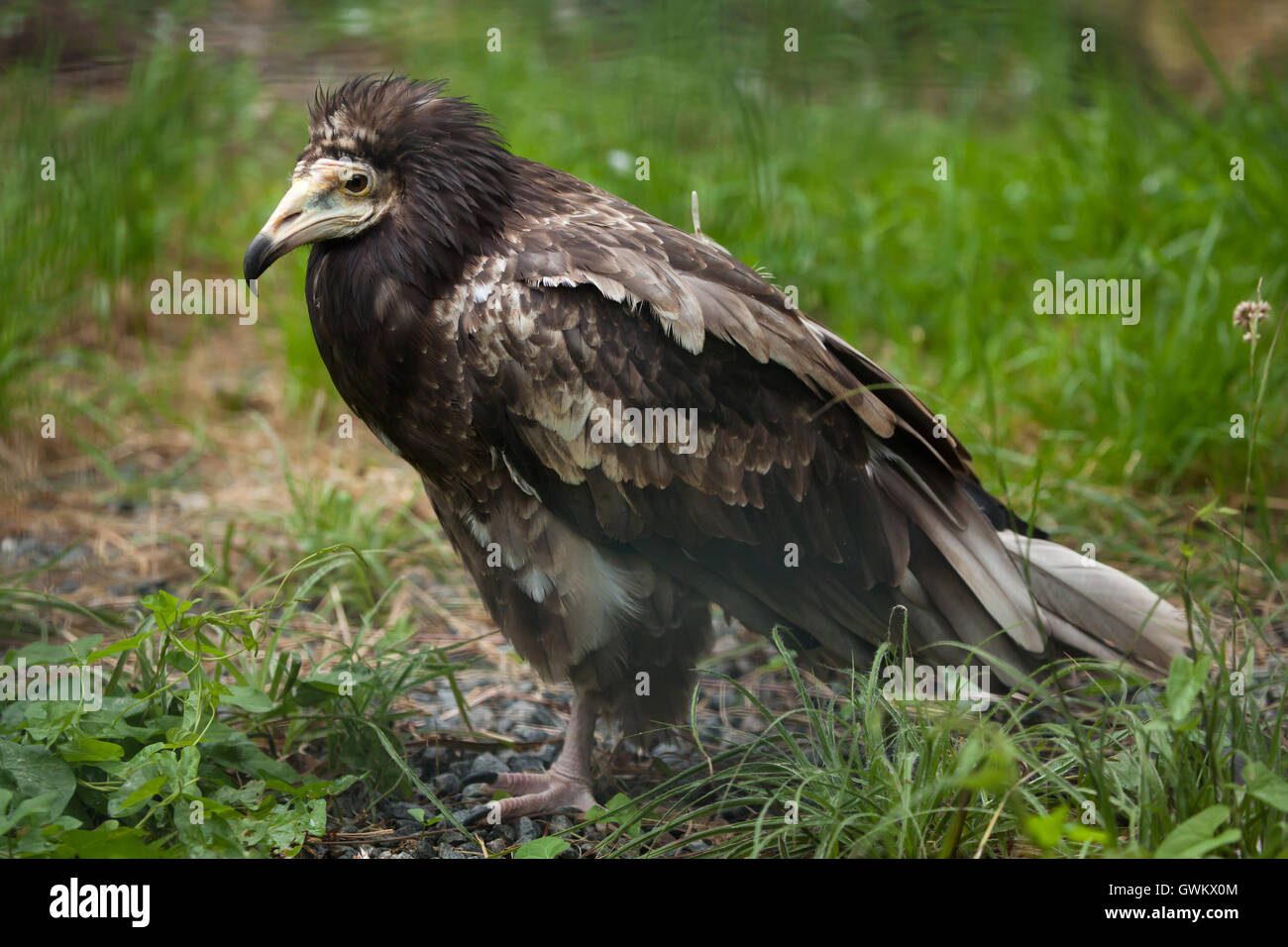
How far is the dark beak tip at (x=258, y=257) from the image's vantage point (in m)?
2.84

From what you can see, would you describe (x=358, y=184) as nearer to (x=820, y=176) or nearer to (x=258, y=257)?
(x=258, y=257)

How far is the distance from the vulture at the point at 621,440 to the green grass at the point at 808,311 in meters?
0.32

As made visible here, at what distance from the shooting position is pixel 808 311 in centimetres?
555

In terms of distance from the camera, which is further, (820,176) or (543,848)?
(820,176)

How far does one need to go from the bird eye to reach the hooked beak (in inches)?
1.0

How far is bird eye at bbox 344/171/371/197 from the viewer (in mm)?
2969

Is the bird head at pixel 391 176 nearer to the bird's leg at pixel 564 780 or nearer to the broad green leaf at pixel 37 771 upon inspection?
the broad green leaf at pixel 37 771

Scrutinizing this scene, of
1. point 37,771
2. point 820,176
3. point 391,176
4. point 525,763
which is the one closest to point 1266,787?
point 525,763

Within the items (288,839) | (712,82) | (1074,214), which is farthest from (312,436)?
(1074,214)

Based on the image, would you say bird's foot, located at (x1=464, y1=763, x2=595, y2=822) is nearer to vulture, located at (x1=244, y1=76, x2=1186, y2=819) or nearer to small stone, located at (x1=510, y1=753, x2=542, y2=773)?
vulture, located at (x1=244, y1=76, x2=1186, y2=819)

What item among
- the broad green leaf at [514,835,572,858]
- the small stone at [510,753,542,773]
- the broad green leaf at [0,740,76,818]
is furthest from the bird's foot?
the broad green leaf at [0,740,76,818]

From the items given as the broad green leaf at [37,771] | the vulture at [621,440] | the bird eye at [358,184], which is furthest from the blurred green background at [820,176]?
the broad green leaf at [37,771]

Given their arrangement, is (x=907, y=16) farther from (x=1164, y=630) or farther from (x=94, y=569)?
(x=94, y=569)

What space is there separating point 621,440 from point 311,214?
97 centimetres
